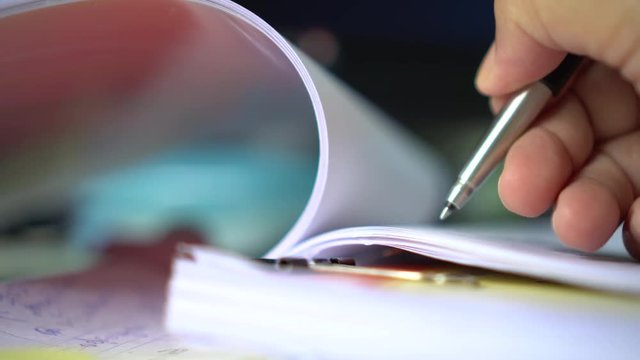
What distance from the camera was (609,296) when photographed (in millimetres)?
246

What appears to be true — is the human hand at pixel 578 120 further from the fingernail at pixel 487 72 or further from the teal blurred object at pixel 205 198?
the teal blurred object at pixel 205 198

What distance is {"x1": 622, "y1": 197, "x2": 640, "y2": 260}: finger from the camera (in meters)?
0.29

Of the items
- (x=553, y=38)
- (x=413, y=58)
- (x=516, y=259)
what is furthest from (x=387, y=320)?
(x=413, y=58)

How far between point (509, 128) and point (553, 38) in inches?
2.0

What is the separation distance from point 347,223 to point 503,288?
0.12 metres

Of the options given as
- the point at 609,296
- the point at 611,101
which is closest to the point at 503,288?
the point at 609,296

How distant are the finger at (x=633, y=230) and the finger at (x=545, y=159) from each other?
0.03 m

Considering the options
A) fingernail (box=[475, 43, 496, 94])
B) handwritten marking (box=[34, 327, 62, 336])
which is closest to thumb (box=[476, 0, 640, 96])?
fingernail (box=[475, 43, 496, 94])

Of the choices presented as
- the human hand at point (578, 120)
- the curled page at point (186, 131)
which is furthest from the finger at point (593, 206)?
the curled page at point (186, 131)

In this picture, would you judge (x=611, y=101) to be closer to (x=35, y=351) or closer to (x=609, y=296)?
(x=609, y=296)

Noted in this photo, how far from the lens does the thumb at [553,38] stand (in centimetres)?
26

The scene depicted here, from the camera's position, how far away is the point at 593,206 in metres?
0.28

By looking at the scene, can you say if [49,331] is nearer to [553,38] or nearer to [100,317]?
[100,317]

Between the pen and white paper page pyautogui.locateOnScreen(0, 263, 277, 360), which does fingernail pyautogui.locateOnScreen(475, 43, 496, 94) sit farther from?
white paper page pyautogui.locateOnScreen(0, 263, 277, 360)
